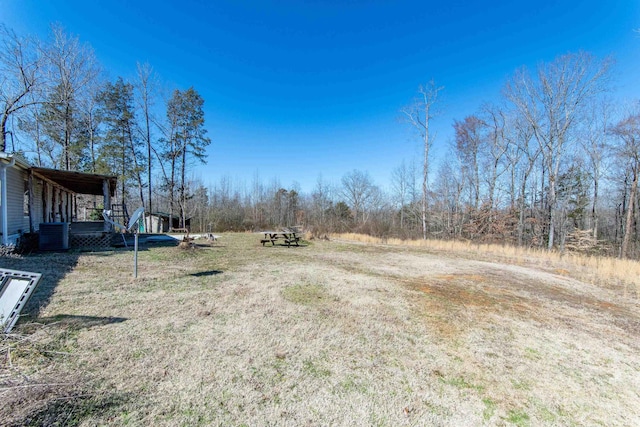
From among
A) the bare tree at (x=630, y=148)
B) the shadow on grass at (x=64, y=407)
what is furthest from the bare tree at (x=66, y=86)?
the bare tree at (x=630, y=148)

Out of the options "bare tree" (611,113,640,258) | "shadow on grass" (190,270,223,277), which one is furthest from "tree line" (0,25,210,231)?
"bare tree" (611,113,640,258)

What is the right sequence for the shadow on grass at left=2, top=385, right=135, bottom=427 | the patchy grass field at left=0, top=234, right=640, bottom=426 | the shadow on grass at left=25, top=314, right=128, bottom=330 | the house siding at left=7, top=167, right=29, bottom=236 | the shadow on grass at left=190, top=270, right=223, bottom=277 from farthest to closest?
the house siding at left=7, top=167, right=29, bottom=236 < the shadow on grass at left=190, top=270, right=223, bottom=277 < the shadow on grass at left=25, top=314, right=128, bottom=330 < the patchy grass field at left=0, top=234, right=640, bottom=426 < the shadow on grass at left=2, top=385, right=135, bottom=427

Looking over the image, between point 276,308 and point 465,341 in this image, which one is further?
point 276,308

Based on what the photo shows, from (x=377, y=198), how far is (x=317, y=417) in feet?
89.4

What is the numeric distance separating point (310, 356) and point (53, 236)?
30.0 feet

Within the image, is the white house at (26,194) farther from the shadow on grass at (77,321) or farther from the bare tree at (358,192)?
the bare tree at (358,192)

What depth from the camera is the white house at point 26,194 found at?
21.0 feet

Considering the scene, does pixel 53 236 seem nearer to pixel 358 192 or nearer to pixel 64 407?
pixel 64 407

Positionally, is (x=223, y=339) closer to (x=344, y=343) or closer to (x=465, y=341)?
(x=344, y=343)

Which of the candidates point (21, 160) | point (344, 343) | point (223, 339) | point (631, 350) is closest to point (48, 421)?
point (223, 339)

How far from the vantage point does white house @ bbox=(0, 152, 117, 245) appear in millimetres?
6395

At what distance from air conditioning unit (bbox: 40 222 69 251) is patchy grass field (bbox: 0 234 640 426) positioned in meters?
3.03

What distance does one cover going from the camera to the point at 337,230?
18.2 meters

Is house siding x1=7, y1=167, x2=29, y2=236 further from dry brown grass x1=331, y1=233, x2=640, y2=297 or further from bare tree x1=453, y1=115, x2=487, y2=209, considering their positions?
bare tree x1=453, y1=115, x2=487, y2=209
